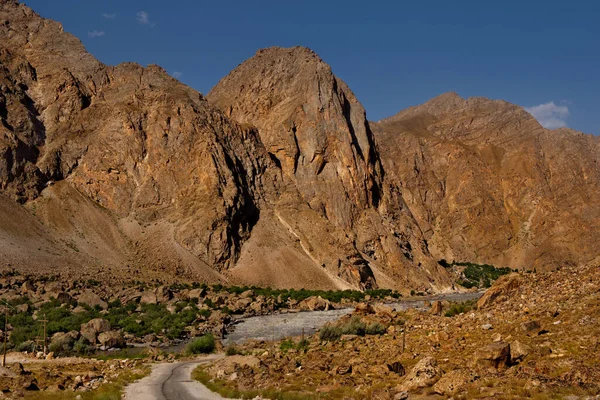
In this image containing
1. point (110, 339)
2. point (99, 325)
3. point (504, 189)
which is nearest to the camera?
point (110, 339)

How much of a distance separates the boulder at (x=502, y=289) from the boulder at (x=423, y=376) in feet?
29.6

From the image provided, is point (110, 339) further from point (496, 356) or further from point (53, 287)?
point (496, 356)

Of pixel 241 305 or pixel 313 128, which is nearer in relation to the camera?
pixel 241 305

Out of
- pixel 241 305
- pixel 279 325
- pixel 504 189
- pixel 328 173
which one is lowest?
pixel 279 325

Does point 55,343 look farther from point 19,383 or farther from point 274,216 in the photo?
point 274,216

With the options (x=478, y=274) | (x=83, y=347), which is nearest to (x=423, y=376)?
(x=83, y=347)

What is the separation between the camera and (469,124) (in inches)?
7407

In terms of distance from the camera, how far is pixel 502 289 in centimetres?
2352

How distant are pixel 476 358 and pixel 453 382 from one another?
179cm

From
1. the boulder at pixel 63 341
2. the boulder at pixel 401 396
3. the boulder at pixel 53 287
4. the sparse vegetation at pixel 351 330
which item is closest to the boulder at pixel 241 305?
the boulder at pixel 53 287

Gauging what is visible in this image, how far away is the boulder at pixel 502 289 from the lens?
23125 mm

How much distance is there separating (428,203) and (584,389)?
15430cm

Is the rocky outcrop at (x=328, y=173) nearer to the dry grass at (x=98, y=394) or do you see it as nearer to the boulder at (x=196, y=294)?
the boulder at (x=196, y=294)

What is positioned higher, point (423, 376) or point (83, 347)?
point (423, 376)
